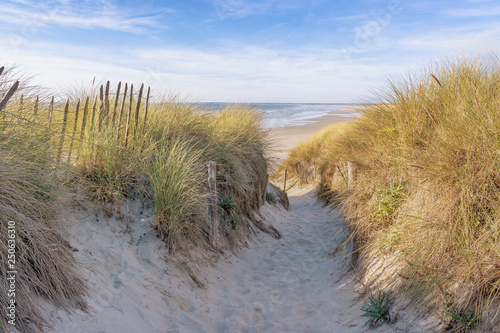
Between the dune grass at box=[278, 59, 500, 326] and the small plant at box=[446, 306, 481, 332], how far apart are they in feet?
0.08

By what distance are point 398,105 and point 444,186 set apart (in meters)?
2.35

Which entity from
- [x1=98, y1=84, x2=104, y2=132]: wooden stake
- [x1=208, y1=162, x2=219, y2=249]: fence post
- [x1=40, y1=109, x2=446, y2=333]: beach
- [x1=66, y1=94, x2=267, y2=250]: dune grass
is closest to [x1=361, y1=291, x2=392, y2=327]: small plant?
[x1=40, y1=109, x2=446, y2=333]: beach

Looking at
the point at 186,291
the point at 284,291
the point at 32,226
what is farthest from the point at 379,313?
the point at 32,226

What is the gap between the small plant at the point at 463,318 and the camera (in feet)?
8.79

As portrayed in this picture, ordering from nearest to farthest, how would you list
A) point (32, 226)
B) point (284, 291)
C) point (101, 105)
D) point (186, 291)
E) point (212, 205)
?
1. point (32, 226)
2. point (186, 291)
3. point (284, 291)
4. point (212, 205)
5. point (101, 105)

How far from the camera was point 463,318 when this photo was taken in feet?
9.02

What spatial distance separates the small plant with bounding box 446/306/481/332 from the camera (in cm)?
268

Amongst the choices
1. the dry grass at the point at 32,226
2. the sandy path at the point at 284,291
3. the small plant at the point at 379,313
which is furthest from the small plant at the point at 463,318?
the dry grass at the point at 32,226

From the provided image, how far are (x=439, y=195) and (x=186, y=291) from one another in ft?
10.9

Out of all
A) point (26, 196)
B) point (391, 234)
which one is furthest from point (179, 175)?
point (391, 234)

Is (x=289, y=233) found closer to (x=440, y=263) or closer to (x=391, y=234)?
(x=391, y=234)

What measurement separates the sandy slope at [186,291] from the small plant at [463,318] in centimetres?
56

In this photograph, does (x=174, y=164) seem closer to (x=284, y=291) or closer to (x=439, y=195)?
(x=284, y=291)

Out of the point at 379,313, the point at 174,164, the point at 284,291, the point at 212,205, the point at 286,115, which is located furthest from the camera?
the point at 286,115
